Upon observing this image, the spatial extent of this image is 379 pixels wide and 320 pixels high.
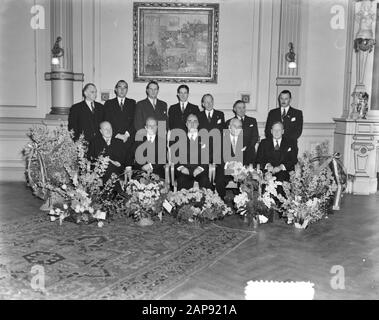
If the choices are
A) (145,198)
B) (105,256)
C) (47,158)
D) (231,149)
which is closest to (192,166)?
(231,149)

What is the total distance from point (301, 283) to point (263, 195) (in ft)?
5.88

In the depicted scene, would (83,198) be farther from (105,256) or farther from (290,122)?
(290,122)

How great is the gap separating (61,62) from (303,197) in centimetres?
481

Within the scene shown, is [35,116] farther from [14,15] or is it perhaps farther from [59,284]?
[59,284]

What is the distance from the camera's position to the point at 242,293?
363cm

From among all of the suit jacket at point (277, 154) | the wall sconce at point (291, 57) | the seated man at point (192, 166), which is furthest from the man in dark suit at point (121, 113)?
the wall sconce at point (291, 57)

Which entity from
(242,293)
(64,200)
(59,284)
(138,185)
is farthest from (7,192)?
(242,293)

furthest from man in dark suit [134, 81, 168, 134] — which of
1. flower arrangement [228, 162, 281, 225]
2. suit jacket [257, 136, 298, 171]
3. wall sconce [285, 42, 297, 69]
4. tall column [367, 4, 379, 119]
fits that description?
tall column [367, 4, 379, 119]

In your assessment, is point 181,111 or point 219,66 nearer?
point 181,111

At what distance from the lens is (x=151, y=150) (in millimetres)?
6355

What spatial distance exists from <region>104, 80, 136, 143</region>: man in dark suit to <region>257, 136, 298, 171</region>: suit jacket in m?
1.90

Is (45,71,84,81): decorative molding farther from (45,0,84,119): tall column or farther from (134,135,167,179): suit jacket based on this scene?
(134,135,167,179): suit jacket

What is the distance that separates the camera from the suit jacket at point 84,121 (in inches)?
268

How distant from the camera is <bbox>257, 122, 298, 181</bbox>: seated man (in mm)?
6281
